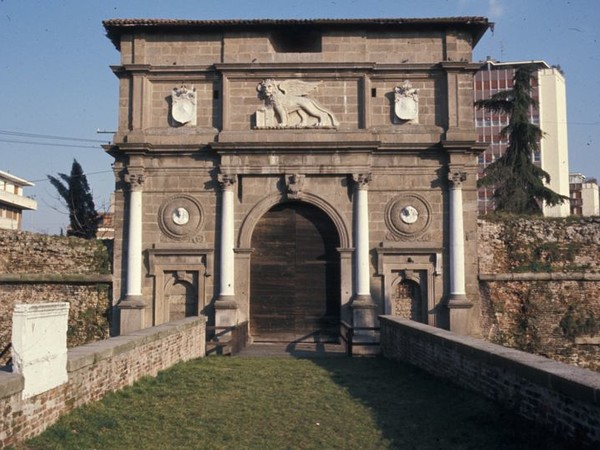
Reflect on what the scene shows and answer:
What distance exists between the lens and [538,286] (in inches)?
772

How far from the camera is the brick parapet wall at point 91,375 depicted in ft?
20.4

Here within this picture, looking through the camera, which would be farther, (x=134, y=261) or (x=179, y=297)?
(x=179, y=297)

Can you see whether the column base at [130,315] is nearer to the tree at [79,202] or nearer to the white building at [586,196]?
the tree at [79,202]

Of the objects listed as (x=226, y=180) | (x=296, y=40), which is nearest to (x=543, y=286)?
(x=226, y=180)

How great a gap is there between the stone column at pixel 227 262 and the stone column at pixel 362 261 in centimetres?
318

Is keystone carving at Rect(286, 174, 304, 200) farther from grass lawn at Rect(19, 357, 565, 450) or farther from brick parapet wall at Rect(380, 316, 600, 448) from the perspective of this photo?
grass lawn at Rect(19, 357, 565, 450)

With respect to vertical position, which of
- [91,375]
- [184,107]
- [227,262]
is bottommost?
[91,375]

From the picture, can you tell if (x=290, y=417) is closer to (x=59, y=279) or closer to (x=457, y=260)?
(x=457, y=260)

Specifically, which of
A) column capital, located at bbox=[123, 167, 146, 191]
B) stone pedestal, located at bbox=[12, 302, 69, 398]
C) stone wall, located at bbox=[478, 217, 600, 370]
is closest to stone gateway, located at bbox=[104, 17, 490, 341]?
column capital, located at bbox=[123, 167, 146, 191]

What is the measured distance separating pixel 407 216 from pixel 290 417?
425 inches

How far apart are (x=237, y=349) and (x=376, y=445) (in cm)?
967

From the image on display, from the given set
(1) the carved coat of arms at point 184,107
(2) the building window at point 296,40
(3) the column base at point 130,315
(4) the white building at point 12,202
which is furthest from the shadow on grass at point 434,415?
(4) the white building at point 12,202

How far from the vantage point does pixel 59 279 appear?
19469 millimetres

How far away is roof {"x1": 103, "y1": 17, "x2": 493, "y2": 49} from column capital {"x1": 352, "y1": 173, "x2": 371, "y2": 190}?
4119mm
